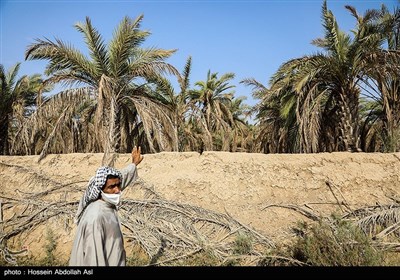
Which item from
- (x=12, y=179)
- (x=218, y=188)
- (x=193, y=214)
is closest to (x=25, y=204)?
(x=12, y=179)

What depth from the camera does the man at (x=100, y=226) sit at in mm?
3201

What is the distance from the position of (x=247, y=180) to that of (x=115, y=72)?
5.16m

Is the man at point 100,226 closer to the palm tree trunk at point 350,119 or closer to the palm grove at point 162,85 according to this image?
the palm grove at point 162,85

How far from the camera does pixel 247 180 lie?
26.2ft

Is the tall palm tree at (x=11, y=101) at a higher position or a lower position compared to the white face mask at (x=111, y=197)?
higher

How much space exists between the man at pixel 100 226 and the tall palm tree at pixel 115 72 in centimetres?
586

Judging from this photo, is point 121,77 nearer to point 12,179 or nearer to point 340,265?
point 12,179

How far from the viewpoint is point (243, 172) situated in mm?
8070

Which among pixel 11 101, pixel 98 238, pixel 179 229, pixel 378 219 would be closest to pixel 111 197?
pixel 98 238

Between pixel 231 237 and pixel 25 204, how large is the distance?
14.8 feet

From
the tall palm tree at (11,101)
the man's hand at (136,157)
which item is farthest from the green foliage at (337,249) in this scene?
the tall palm tree at (11,101)

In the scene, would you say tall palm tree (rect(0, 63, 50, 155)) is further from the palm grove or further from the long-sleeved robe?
the long-sleeved robe

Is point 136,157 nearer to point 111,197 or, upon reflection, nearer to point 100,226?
point 111,197

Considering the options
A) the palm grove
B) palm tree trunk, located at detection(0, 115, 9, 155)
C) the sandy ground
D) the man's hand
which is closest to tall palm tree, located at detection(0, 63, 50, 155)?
palm tree trunk, located at detection(0, 115, 9, 155)
